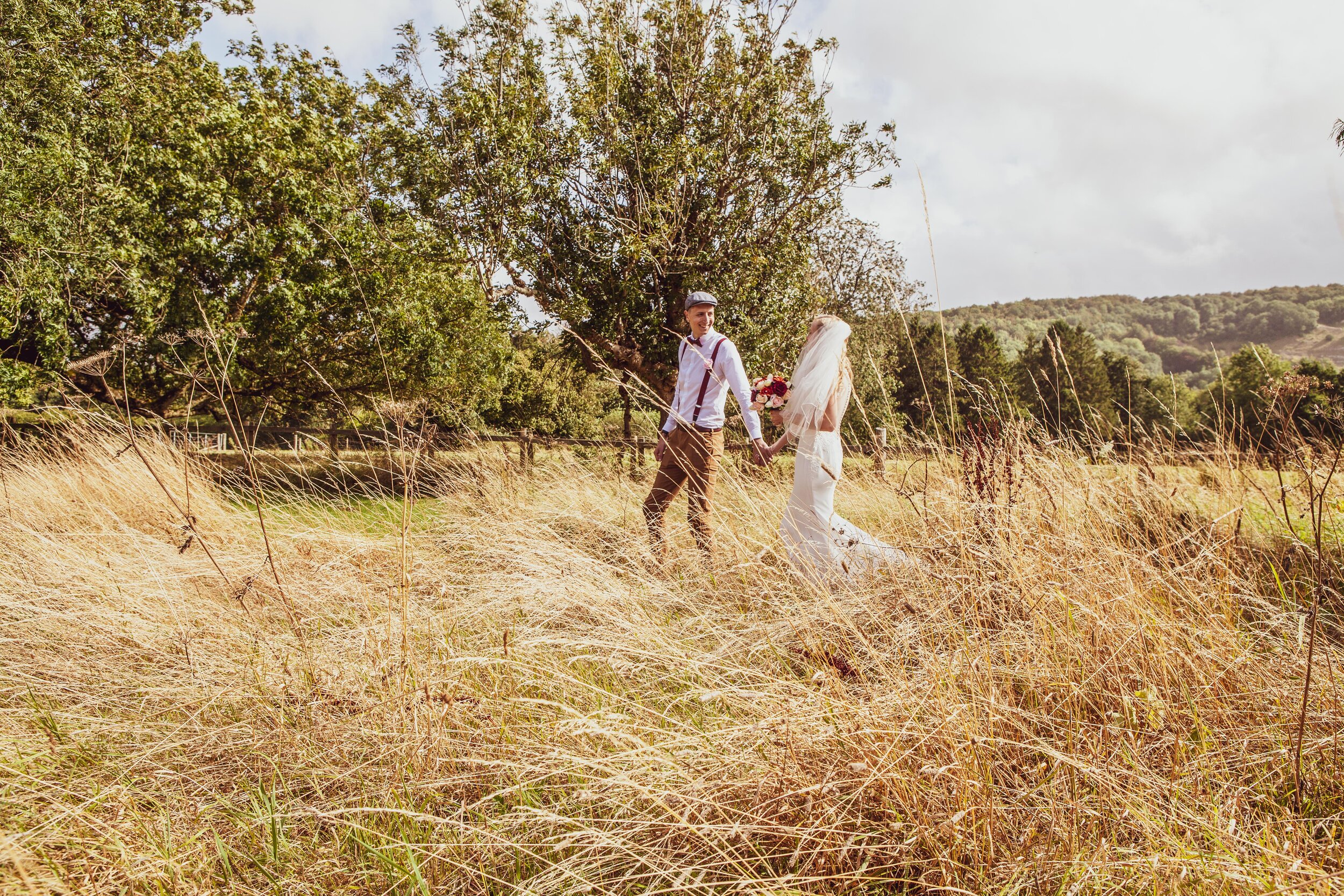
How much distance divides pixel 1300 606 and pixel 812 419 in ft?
6.93

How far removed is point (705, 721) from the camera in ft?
6.54

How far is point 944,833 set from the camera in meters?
1.47

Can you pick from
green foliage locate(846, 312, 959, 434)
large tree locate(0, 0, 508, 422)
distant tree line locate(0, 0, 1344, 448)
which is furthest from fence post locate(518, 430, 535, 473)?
green foliage locate(846, 312, 959, 434)

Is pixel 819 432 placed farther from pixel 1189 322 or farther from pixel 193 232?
pixel 1189 322

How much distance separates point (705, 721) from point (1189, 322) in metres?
59.2

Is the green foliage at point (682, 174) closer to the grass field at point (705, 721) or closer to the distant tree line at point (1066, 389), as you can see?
the distant tree line at point (1066, 389)

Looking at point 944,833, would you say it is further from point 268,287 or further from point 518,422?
point 518,422

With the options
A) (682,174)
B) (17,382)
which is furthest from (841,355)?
(17,382)

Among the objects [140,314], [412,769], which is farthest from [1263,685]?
[140,314]

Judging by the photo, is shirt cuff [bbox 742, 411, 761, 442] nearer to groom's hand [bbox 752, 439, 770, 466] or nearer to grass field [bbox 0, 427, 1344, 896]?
groom's hand [bbox 752, 439, 770, 466]

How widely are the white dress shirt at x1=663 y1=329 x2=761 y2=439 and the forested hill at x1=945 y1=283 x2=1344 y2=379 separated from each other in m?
1.91

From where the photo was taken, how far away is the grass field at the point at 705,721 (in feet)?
4.87

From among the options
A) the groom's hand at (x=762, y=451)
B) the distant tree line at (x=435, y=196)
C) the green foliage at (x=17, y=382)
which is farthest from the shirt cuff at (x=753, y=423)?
the green foliage at (x=17, y=382)

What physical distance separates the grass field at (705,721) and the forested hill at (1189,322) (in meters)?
1.64
